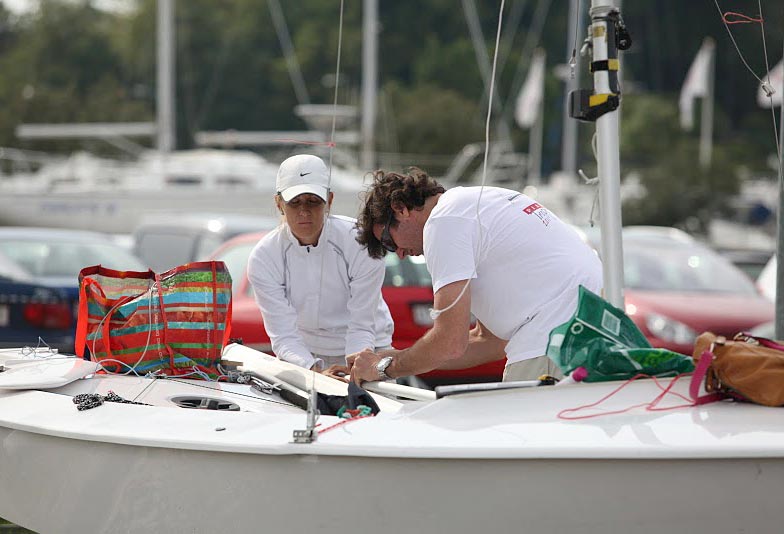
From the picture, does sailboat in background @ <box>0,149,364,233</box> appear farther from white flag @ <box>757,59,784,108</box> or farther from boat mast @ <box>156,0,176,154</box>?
white flag @ <box>757,59,784,108</box>

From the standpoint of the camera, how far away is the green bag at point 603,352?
138 inches

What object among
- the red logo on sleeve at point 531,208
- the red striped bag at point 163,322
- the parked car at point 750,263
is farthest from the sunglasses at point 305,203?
the parked car at point 750,263

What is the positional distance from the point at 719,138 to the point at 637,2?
269 inches

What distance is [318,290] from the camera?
496 cm

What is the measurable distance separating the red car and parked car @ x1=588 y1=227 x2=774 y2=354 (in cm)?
134

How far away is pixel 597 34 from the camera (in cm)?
446

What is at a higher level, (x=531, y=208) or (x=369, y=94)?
(x=369, y=94)

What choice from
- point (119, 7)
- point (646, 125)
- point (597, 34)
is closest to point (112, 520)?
point (597, 34)

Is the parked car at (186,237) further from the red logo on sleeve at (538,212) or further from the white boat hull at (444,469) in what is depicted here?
the white boat hull at (444,469)

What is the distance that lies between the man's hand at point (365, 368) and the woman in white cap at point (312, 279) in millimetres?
496

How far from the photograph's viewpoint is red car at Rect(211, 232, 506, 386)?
26.2ft

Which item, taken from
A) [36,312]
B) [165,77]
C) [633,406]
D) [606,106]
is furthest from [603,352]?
[165,77]

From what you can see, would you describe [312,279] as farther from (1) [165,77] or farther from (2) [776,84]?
(1) [165,77]

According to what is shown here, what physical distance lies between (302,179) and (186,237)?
6061 millimetres
